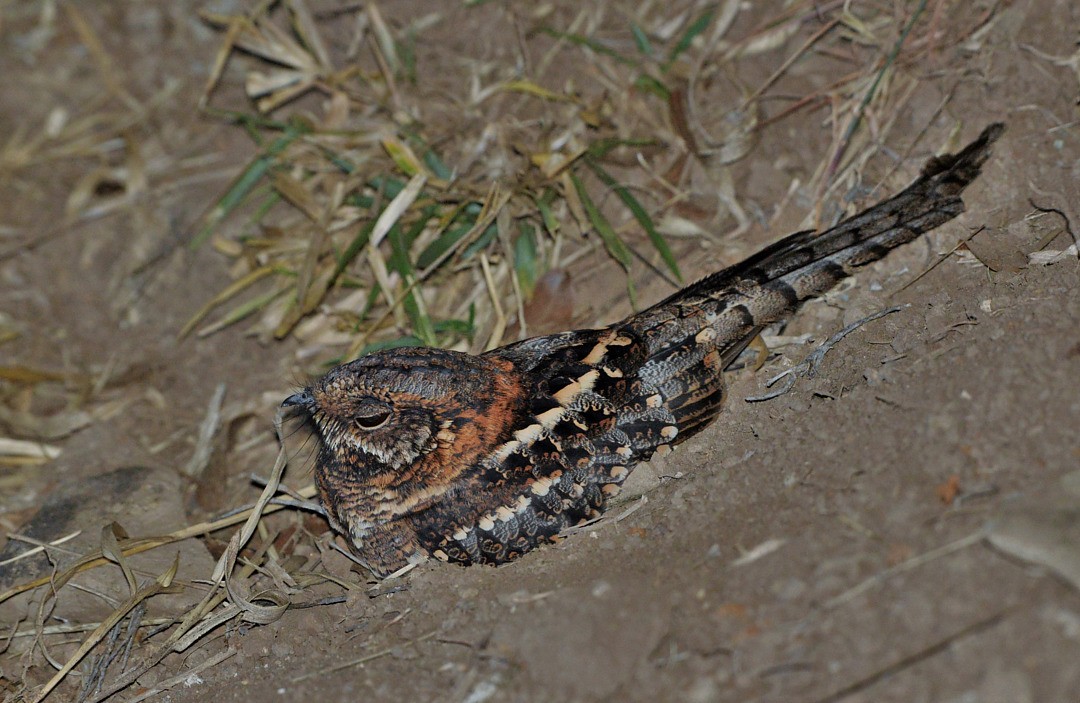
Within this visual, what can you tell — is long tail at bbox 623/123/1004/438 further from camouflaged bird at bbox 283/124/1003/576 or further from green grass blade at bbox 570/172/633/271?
green grass blade at bbox 570/172/633/271

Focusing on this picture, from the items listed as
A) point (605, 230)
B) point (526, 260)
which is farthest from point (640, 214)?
point (526, 260)

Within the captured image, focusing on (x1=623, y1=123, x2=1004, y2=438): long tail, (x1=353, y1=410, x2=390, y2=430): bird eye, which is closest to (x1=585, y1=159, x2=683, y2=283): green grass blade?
(x1=623, y1=123, x2=1004, y2=438): long tail

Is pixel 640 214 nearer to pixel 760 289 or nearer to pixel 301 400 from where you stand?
pixel 760 289

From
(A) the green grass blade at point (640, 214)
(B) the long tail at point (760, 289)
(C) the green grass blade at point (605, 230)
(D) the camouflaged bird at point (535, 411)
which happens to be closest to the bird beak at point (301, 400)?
(D) the camouflaged bird at point (535, 411)

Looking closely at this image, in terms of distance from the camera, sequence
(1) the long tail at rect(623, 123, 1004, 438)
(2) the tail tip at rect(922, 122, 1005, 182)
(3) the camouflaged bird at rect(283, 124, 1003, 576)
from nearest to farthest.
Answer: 1. (3) the camouflaged bird at rect(283, 124, 1003, 576)
2. (1) the long tail at rect(623, 123, 1004, 438)
3. (2) the tail tip at rect(922, 122, 1005, 182)

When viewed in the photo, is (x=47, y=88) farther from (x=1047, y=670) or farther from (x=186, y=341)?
(x=1047, y=670)

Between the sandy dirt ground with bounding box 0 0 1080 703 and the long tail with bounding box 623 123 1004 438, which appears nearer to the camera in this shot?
the sandy dirt ground with bounding box 0 0 1080 703

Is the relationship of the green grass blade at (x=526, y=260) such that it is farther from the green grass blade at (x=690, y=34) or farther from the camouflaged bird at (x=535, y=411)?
the green grass blade at (x=690, y=34)
